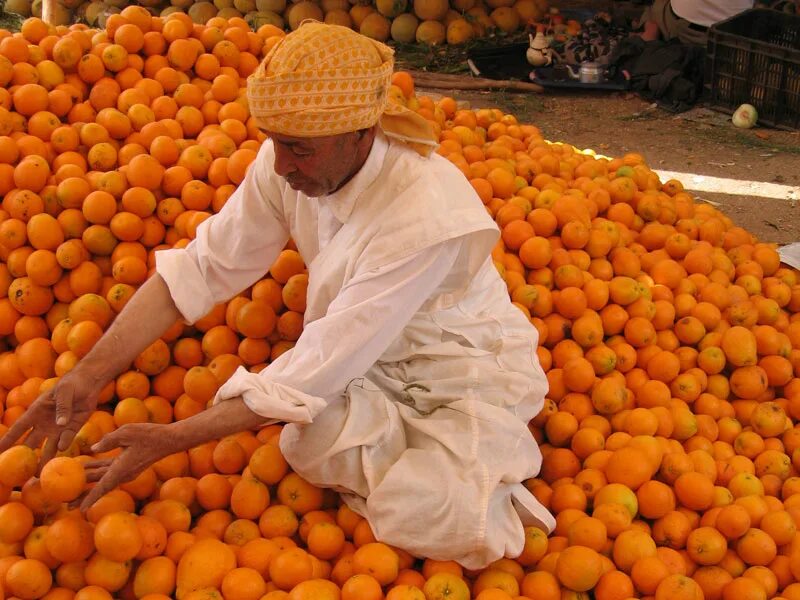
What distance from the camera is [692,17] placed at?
270 inches

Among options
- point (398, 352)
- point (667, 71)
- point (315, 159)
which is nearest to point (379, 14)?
point (667, 71)

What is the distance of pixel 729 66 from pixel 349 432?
5.24m

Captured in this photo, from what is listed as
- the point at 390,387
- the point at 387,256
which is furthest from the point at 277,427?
the point at 387,256

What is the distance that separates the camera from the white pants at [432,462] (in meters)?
2.06

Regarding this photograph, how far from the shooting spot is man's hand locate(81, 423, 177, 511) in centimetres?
183

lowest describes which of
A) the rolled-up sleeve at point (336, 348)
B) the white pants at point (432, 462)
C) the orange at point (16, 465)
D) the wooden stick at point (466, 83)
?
the wooden stick at point (466, 83)

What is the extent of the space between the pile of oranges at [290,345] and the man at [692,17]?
3.64 metres

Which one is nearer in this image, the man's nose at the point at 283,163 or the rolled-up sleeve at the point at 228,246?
the man's nose at the point at 283,163

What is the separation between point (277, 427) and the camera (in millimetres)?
2461

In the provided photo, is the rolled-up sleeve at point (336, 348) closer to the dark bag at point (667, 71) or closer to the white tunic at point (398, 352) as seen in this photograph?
the white tunic at point (398, 352)

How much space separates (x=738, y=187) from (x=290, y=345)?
11.3ft

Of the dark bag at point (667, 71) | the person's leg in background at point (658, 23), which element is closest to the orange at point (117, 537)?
the dark bag at point (667, 71)

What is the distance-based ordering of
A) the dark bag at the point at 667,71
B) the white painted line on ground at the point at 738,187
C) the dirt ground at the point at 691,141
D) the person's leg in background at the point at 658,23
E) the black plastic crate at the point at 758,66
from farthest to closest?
the person's leg in background at the point at 658,23 < the dark bag at the point at 667,71 < the black plastic crate at the point at 758,66 < the white painted line on ground at the point at 738,187 < the dirt ground at the point at 691,141

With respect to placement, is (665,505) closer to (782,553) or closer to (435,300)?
(782,553)
